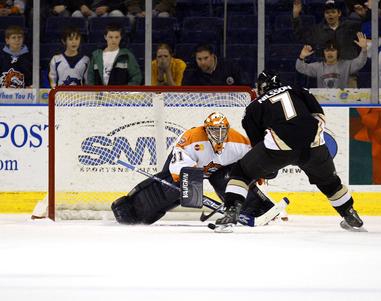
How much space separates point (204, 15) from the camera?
8859 mm

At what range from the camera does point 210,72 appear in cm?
848

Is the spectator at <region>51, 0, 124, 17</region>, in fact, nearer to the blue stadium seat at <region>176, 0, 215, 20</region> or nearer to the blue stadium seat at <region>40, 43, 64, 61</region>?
the blue stadium seat at <region>40, 43, 64, 61</region>

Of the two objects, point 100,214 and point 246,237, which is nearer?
point 246,237

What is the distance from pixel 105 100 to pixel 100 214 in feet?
2.60

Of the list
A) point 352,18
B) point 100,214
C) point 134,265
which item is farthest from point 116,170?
point 134,265

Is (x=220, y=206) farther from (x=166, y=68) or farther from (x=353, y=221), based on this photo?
(x=166, y=68)

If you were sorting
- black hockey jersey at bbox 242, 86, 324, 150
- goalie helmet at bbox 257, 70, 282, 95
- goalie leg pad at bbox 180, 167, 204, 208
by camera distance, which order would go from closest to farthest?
black hockey jersey at bbox 242, 86, 324, 150 < goalie helmet at bbox 257, 70, 282, 95 < goalie leg pad at bbox 180, 167, 204, 208

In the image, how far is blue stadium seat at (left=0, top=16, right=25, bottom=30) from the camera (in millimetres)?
8703

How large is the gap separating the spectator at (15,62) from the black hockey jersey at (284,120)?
2.49 meters

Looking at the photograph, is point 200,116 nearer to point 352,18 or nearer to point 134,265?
point 352,18

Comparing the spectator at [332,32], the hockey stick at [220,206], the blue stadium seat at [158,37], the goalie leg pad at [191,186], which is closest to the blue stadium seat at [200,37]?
the blue stadium seat at [158,37]

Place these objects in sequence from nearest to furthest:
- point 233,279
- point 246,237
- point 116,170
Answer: point 233,279
point 246,237
point 116,170

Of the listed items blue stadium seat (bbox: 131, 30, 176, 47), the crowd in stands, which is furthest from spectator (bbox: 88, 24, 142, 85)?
blue stadium seat (bbox: 131, 30, 176, 47)

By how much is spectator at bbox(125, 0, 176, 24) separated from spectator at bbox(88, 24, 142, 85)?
235 mm
